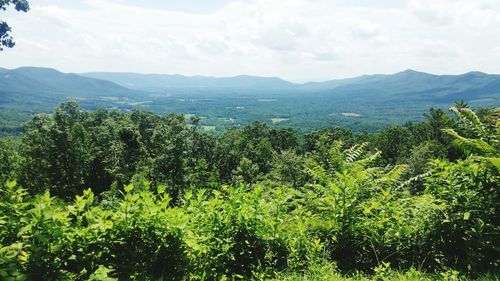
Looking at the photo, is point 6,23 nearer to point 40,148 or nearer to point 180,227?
point 180,227

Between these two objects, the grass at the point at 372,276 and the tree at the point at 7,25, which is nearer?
the grass at the point at 372,276

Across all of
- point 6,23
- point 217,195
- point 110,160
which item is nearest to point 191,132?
point 110,160

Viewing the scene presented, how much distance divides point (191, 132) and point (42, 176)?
80.8 ft

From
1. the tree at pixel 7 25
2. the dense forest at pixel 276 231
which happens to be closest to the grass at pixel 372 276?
the dense forest at pixel 276 231

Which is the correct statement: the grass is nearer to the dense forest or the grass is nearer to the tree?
the dense forest

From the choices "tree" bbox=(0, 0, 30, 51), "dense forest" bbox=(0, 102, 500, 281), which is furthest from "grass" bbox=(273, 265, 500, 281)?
"tree" bbox=(0, 0, 30, 51)

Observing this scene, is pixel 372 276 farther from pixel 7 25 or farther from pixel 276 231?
pixel 7 25

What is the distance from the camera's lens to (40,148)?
37.8 meters

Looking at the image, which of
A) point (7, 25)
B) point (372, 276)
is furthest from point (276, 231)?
point (7, 25)

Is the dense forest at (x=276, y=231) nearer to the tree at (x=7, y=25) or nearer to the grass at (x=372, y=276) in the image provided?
the grass at (x=372, y=276)

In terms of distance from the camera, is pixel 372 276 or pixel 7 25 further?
pixel 7 25

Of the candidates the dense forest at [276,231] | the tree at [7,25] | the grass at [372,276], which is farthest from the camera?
the tree at [7,25]

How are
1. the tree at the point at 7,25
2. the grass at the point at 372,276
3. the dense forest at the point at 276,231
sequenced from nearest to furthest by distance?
the dense forest at the point at 276,231, the grass at the point at 372,276, the tree at the point at 7,25

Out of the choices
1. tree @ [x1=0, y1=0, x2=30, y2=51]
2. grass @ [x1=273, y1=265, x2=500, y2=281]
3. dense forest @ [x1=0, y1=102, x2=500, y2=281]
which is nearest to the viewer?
dense forest @ [x1=0, y1=102, x2=500, y2=281]
